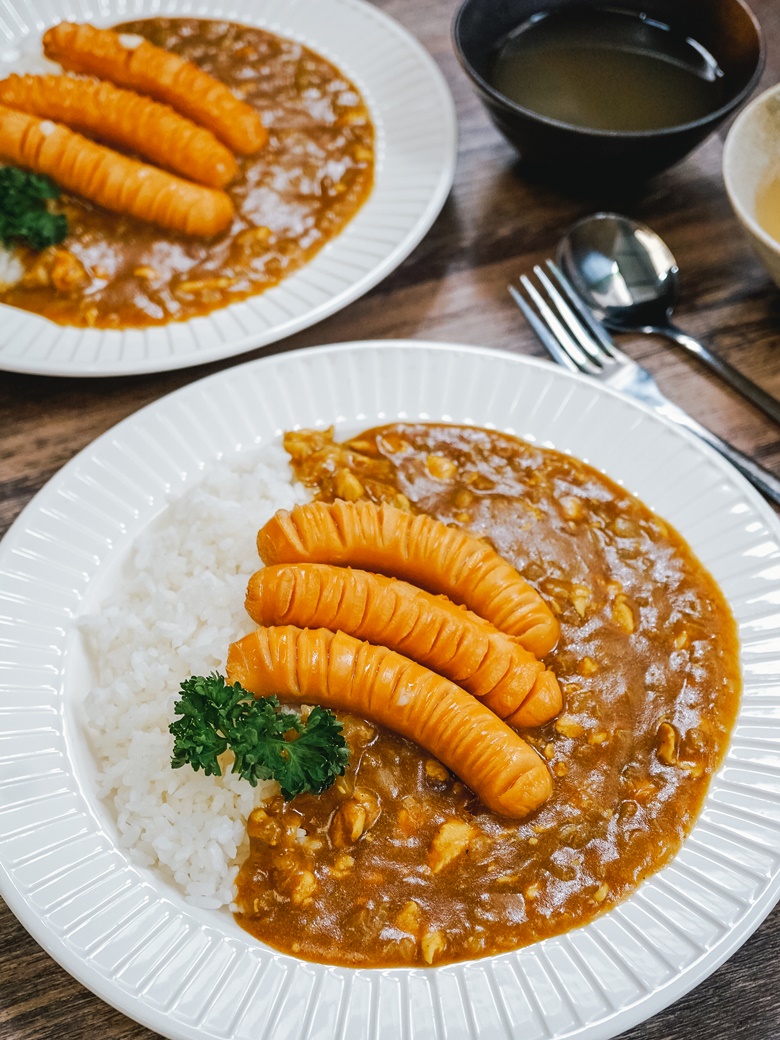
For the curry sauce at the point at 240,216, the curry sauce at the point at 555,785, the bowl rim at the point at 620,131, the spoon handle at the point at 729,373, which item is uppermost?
the bowl rim at the point at 620,131

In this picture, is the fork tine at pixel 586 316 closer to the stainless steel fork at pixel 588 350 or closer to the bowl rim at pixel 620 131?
the stainless steel fork at pixel 588 350

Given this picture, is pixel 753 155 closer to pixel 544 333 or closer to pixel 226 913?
pixel 544 333

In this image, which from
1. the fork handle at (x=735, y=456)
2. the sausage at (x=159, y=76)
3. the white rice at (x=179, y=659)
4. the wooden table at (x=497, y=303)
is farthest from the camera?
the sausage at (x=159, y=76)

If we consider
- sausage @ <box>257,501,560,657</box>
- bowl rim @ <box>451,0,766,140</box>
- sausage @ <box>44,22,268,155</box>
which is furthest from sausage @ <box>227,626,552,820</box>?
sausage @ <box>44,22,268,155</box>

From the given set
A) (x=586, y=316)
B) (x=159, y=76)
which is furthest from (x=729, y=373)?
(x=159, y=76)

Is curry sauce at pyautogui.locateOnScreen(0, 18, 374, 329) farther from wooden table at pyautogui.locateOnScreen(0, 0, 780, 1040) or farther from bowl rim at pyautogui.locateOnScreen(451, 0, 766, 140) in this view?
bowl rim at pyautogui.locateOnScreen(451, 0, 766, 140)

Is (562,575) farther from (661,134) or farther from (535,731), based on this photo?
(661,134)

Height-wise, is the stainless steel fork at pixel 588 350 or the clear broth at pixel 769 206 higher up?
the clear broth at pixel 769 206

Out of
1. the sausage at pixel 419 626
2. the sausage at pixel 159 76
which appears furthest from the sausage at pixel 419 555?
the sausage at pixel 159 76
